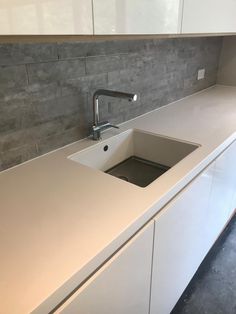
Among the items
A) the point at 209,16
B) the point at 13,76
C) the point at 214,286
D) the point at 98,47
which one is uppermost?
the point at 209,16

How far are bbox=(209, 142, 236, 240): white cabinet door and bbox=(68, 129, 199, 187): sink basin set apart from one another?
0.20 m

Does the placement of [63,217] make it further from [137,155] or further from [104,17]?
[137,155]

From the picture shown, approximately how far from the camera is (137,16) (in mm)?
896

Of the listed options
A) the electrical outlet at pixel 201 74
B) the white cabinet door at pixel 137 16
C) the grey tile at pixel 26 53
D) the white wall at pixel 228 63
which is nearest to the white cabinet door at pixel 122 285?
the white cabinet door at pixel 137 16

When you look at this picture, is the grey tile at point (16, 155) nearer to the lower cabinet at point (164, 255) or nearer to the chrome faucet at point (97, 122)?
the chrome faucet at point (97, 122)

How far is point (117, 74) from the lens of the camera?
1468 millimetres

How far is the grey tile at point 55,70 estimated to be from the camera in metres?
1.05

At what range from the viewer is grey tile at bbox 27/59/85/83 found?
1053 millimetres

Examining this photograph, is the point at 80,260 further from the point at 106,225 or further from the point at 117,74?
the point at 117,74

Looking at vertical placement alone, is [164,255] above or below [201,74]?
below

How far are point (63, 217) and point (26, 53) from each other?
→ 650 millimetres

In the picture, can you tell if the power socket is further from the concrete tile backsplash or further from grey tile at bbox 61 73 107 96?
grey tile at bbox 61 73 107 96

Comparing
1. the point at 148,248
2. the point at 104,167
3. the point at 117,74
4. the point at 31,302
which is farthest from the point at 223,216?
the point at 31,302

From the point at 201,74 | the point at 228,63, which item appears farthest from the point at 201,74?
the point at 228,63
